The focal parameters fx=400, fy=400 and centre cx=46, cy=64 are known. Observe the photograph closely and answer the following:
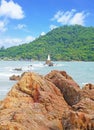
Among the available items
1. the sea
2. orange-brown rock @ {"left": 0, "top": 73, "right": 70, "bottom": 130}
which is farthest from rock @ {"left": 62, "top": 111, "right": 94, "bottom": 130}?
the sea

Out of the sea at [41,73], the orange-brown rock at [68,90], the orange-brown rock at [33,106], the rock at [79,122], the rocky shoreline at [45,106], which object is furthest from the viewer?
→ the sea at [41,73]

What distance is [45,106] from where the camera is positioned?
16.2 metres

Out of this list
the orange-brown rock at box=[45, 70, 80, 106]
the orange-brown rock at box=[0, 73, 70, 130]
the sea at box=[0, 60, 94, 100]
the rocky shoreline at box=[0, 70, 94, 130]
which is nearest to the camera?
the rocky shoreline at box=[0, 70, 94, 130]

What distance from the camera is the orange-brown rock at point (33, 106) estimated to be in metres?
Answer: 12.5

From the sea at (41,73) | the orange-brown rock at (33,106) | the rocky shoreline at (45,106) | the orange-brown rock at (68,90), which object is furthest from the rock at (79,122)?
the sea at (41,73)

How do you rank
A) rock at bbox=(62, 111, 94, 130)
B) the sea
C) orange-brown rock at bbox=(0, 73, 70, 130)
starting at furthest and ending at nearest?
the sea < orange-brown rock at bbox=(0, 73, 70, 130) < rock at bbox=(62, 111, 94, 130)

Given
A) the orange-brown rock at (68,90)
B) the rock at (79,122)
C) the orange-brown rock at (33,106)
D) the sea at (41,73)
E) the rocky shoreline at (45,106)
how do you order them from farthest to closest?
the sea at (41,73), the orange-brown rock at (68,90), the orange-brown rock at (33,106), the rocky shoreline at (45,106), the rock at (79,122)

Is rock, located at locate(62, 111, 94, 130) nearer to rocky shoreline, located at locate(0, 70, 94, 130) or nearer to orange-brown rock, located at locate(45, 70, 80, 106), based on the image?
rocky shoreline, located at locate(0, 70, 94, 130)

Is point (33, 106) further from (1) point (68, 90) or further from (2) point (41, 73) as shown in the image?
(2) point (41, 73)

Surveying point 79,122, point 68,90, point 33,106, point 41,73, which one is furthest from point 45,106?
point 41,73

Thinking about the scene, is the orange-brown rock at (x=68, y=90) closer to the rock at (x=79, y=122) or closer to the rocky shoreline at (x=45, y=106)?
the rocky shoreline at (x=45, y=106)

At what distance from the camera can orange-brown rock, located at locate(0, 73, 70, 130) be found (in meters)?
12.5

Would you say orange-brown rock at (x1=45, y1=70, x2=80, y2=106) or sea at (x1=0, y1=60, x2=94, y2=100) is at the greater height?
orange-brown rock at (x1=45, y1=70, x2=80, y2=106)

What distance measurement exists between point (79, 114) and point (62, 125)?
98cm
